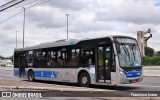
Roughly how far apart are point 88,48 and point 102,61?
4.96 feet

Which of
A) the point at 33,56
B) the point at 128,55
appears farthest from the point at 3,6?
the point at 128,55

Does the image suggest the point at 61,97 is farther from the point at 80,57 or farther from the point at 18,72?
the point at 18,72

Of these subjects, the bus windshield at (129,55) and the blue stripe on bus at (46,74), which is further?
the blue stripe on bus at (46,74)

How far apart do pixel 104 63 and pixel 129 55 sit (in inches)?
58.6

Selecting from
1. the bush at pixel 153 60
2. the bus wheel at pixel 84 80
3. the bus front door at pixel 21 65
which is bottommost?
the bus wheel at pixel 84 80

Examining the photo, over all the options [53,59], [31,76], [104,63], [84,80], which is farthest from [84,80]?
[31,76]

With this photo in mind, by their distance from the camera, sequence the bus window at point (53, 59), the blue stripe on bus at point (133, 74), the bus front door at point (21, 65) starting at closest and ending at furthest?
the blue stripe on bus at point (133, 74), the bus window at point (53, 59), the bus front door at point (21, 65)

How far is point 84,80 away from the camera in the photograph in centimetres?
2069

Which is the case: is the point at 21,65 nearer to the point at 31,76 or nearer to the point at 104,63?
the point at 31,76

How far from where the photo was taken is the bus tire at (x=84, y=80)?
20.3 m

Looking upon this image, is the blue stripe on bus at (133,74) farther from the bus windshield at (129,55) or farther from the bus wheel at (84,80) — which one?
the bus wheel at (84,80)

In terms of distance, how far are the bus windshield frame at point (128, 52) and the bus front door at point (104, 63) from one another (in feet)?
2.26

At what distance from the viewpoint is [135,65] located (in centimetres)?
1903

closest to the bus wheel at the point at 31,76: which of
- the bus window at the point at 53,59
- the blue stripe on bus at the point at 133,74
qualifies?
the bus window at the point at 53,59
